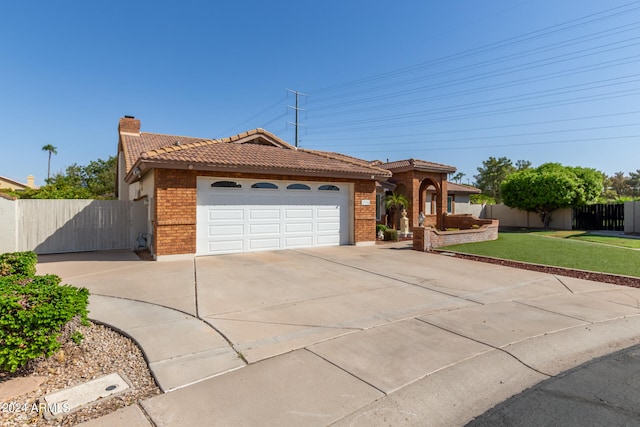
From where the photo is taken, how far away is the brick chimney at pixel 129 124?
21.0 m

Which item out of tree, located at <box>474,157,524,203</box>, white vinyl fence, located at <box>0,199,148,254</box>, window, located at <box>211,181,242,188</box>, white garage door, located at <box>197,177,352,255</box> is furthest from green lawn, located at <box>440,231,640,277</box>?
tree, located at <box>474,157,524,203</box>

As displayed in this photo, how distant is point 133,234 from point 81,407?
40.3 ft

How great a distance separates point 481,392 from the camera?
11.5ft

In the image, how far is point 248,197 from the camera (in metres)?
12.4

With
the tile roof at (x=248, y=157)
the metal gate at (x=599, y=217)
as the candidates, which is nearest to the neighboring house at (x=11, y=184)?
the tile roof at (x=248, y=157)

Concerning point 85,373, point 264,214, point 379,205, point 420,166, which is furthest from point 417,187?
point 85,373

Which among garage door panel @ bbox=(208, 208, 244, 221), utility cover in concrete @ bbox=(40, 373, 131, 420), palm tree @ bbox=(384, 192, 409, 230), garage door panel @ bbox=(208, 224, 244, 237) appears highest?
palm tree @ bbox=(384, 192, 409, 230)

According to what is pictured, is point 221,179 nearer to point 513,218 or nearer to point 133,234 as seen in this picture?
point 133,234

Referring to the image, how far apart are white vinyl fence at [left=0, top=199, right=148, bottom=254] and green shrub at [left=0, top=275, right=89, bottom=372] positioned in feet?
34.5

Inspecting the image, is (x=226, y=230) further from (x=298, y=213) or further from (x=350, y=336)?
(x=350, y=336)

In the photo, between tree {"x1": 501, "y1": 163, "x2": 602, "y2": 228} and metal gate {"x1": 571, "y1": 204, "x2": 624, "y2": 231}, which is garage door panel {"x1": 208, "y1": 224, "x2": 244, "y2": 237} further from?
metal gate {"x1": 571, "y1": 204, "x2": 624, "y2": 231}

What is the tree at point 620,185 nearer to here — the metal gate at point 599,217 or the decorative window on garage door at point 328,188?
the metal gate at point 599,217

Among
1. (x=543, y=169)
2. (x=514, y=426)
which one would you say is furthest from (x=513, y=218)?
(x=514, y=426)

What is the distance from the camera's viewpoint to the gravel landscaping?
2.98 m
